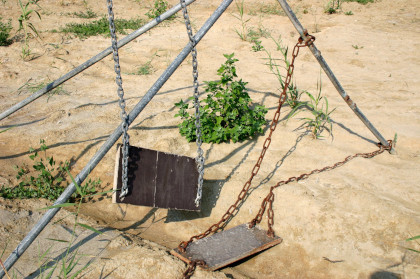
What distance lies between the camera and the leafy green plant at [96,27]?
654 centimetres

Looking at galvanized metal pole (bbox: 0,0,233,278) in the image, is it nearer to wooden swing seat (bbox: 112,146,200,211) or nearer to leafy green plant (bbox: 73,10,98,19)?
wooden swing seat (bbox: 112,146,200,211)

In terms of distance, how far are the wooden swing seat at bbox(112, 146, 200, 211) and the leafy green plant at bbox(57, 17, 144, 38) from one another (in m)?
4.50

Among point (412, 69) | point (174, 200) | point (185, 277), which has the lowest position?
point (185, 277)

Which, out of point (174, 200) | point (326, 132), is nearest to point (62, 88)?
point (174, 200)

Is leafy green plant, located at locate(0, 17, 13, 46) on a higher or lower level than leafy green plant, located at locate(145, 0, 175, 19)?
lower

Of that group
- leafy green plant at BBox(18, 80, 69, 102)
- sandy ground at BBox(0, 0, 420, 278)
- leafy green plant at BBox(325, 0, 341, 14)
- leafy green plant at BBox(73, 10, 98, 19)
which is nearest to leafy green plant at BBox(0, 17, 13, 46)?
sandy ground at BBox(0, 0, 420, 278)

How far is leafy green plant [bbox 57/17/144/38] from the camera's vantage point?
6.54 meters

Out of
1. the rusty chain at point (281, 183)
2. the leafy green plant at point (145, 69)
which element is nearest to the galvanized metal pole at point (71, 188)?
the rusty chain at point (281, 183)

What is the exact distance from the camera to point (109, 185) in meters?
3.26

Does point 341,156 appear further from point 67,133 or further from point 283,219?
point 67,133

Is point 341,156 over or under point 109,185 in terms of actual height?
over

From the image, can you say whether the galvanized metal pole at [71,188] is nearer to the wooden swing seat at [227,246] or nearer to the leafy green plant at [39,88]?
the wooden swing seat at [227,246]

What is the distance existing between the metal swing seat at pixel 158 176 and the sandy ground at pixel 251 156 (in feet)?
0.97

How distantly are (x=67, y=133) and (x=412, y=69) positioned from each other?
4319mm
